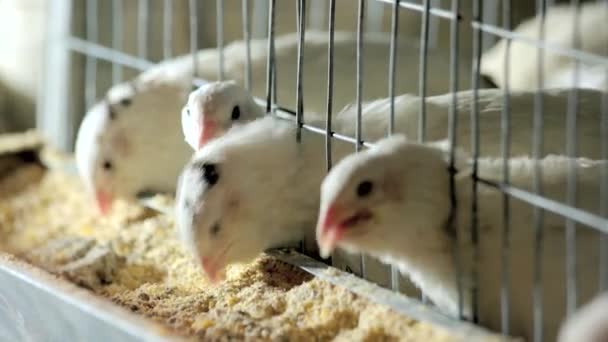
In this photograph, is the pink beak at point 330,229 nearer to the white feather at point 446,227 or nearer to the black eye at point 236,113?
the white feather at point 446,227

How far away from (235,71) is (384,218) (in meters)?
0.80

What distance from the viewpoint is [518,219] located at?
1.47 meters

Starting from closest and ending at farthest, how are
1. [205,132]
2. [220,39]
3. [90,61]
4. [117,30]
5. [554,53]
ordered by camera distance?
[205,132]
[220,39]
[554,53]
[90,61]
[117,30]

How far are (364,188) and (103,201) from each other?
933mm

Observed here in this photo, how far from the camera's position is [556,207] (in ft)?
4.54

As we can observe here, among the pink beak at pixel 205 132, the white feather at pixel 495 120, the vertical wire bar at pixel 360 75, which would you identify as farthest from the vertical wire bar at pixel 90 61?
the vertical wire bar at pixel 360 75

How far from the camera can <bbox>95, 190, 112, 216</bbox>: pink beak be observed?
2.24 meters

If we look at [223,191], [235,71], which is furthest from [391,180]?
[235,71]

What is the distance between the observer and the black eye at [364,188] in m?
1.44

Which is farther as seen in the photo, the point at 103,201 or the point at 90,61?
the point at 90,61

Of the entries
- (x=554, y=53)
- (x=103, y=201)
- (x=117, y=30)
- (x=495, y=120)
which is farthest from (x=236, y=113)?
(x=117, y=30)

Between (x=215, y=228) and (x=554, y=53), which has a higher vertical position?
(x=554, y=53)

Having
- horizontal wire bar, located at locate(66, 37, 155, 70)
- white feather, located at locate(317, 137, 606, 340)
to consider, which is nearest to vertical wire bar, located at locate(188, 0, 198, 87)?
horizontal wire bar, located at locate(66, 37, 155, 70)

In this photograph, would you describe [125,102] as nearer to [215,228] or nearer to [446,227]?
[215,228]
